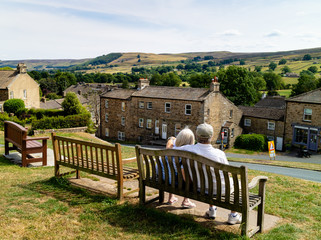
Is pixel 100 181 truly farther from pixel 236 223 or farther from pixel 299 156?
pixel 299 156

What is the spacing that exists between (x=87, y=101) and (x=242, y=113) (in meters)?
49.0

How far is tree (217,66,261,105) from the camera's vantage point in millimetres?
63050

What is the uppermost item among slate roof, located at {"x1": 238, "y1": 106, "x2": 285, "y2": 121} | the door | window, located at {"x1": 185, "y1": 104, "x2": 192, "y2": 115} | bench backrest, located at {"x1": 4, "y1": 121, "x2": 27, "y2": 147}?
bench backrest, located at {"x1": 4, "y1": 121, "x2": 27, "y2": 147}

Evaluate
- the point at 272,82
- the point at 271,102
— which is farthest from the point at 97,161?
the point at 272,82

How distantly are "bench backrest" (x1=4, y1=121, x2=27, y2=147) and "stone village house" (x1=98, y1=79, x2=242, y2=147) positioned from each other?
29245 millimetres

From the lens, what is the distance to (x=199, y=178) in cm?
532

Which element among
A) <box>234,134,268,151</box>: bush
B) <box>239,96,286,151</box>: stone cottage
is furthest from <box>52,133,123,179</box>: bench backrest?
<box>239,96,286,151</box>: stone cottage

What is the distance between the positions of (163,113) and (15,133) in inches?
1265

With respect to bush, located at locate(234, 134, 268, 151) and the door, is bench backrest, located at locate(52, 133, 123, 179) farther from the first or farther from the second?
the door

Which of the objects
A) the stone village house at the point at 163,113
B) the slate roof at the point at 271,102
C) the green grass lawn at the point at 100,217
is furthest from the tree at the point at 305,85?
the green grass lawn at the point at 100,217

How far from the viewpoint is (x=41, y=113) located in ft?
132

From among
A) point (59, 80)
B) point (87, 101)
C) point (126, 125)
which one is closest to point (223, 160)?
point (126, 125)

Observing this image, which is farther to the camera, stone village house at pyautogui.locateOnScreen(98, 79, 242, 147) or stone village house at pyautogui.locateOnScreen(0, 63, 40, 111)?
stone village house at pyautogui.locateOnScreen(0, 63, 40, 111)

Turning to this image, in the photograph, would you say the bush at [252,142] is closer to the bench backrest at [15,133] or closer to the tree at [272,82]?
the bench backrest at [15,133]
